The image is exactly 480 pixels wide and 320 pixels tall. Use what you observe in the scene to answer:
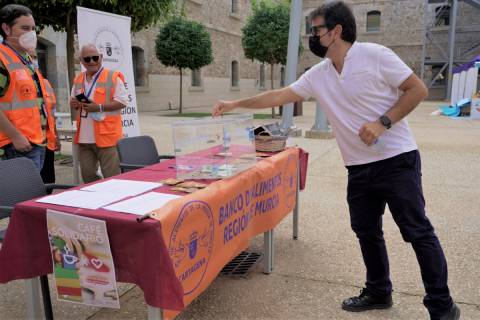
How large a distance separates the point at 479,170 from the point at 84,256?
6.83 meters

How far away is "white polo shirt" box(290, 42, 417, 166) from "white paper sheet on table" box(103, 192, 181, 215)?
104 cm

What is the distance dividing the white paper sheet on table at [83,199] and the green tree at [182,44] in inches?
590

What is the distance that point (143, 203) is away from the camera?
213 cm

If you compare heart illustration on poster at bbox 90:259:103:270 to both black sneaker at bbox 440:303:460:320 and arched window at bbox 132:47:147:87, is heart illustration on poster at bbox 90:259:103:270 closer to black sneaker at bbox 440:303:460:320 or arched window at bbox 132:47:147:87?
black sneaker at bbox 440:303:460:320

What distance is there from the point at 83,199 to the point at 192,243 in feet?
1.94

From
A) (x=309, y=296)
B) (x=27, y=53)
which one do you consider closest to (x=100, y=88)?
(x=27, y=53)

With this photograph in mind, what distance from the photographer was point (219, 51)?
82.0ft

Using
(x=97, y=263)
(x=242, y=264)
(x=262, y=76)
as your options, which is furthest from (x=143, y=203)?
(x=262, y=76)

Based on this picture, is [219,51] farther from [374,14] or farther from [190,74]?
[374,14]

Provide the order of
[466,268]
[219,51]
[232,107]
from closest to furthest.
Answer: [232,107], [466,268], [219,51]

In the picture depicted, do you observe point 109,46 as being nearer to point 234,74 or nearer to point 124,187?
point 124,187

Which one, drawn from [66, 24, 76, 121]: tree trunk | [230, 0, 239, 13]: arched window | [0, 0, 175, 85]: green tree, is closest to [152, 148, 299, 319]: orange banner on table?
[0, 0, 175, 85]: green tree

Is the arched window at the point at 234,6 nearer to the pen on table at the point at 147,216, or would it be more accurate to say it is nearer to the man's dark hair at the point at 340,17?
the man's dark hair at the point at 340,17

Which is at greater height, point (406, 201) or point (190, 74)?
point (190, 74)
